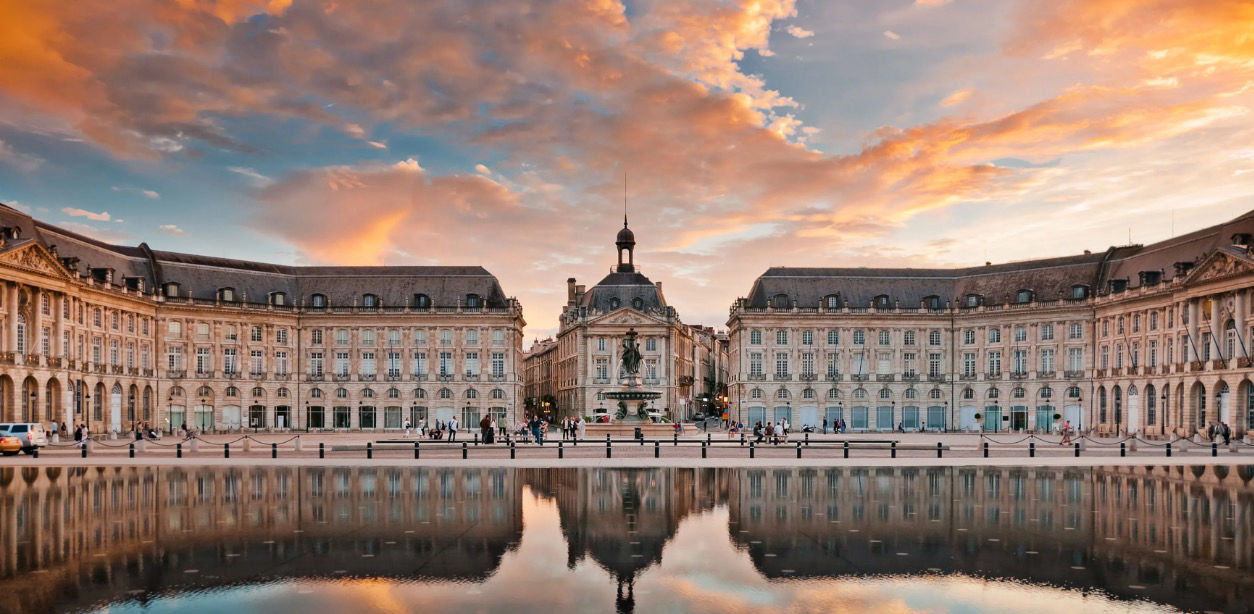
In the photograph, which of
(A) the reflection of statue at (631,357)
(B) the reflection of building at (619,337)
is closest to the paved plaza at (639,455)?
(A) the reflection of statue at (631,357)

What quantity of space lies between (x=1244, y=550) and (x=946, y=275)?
8906 centimetres

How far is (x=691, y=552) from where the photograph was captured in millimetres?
18625

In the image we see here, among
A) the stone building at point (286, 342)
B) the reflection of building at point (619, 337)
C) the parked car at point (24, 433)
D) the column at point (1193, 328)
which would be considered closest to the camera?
the parked car at point (24, 433)

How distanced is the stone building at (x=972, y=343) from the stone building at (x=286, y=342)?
27538 millimetres

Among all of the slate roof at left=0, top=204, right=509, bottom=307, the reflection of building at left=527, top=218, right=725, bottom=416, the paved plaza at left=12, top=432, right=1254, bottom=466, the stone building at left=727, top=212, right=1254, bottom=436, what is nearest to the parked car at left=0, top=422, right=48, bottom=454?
the paved plaza at left=12, top=432, right=1254, bottom=466

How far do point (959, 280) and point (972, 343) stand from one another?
732cm

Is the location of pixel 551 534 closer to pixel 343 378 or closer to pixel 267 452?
pixel 267 452

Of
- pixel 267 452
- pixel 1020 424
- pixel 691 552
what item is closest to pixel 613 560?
pixel 691 552

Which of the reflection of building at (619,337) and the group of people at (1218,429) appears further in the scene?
the reflection of building at (619,337)

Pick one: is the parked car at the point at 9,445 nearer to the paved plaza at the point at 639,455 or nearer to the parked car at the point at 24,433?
Answer: the parked car at the point at 24,433

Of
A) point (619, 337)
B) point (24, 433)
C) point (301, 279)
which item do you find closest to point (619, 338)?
point (619, 337)

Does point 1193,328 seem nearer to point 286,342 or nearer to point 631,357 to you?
A: point 631,357

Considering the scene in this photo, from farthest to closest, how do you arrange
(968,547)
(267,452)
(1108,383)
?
(1108,383) → (267,452) → (968,547)

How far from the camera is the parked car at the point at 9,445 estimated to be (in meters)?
48.2
